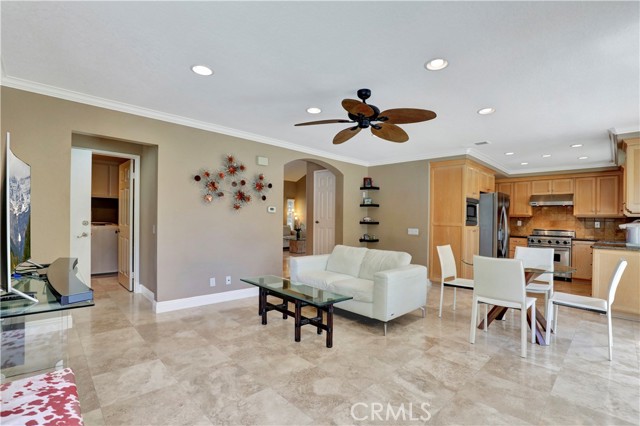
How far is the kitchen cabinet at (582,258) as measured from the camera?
254 inches

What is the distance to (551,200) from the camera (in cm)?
699

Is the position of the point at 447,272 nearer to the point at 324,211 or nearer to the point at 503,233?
the point at 503,233

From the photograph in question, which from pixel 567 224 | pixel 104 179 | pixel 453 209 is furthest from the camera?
pixel 567 224

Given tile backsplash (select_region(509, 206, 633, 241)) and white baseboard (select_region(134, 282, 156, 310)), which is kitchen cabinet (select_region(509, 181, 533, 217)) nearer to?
tile backsplash (select_region(509, 206, 633, 241))

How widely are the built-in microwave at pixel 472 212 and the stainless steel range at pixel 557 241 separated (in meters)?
2.22

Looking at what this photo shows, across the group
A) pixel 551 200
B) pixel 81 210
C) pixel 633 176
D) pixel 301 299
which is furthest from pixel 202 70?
pixel 551 200

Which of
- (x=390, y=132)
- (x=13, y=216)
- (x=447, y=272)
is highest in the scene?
(x=390, y=132)

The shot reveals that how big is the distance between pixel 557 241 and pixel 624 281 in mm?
3234

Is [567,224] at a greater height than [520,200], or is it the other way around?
[520,200]

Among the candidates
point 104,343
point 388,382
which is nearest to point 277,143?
point 104,343

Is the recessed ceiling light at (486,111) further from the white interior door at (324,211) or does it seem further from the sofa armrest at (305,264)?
the white interior door at (324,211)

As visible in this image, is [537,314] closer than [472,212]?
Yes

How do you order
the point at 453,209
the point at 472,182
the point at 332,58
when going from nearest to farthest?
the point at 332,58, the point at 453,209, the point at 472,182

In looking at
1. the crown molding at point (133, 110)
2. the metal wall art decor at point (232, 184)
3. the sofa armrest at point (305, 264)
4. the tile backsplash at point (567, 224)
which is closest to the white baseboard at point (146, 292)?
the metal wall art decor at point (232, 184)
